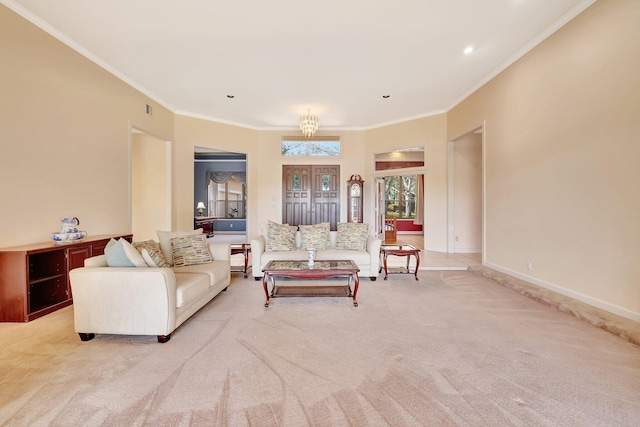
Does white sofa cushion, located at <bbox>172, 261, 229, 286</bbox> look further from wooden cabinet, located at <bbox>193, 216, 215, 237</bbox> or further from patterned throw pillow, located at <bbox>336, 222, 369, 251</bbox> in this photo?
wooden cabinet, located at <bbox>193, 216, 215, 237</bbox>

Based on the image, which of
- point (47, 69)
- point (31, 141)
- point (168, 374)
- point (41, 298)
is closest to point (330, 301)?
point (168, 374)

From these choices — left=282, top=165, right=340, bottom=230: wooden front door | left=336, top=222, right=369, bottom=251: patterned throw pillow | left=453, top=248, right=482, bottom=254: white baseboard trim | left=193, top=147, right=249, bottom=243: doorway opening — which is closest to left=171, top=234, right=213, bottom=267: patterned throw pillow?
Answer: left=336, top=222, right=369, bottom=251: patterned throw pillow

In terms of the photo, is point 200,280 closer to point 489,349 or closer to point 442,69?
point 489,349

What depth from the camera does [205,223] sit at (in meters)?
10.7

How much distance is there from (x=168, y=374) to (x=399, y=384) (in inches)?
63.4

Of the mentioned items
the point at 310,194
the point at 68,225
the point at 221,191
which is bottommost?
the point at 68,225

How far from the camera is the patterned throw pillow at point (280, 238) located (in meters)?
4.77

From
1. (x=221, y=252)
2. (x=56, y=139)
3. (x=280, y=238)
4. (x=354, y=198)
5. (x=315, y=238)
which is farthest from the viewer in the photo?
(x=354, y=198)

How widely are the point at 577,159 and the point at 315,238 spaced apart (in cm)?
364

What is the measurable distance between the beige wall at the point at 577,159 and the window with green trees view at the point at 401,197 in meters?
6.98

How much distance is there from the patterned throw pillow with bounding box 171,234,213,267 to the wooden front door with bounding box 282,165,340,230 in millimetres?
4143

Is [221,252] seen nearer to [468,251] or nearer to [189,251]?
[189,251]

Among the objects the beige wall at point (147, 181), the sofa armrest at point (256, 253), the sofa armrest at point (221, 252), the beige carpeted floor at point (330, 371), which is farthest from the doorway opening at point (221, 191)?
the beige carpeted floor at point (330, 371)

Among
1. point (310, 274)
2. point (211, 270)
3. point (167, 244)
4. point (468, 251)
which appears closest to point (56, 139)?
point (167, 244)
